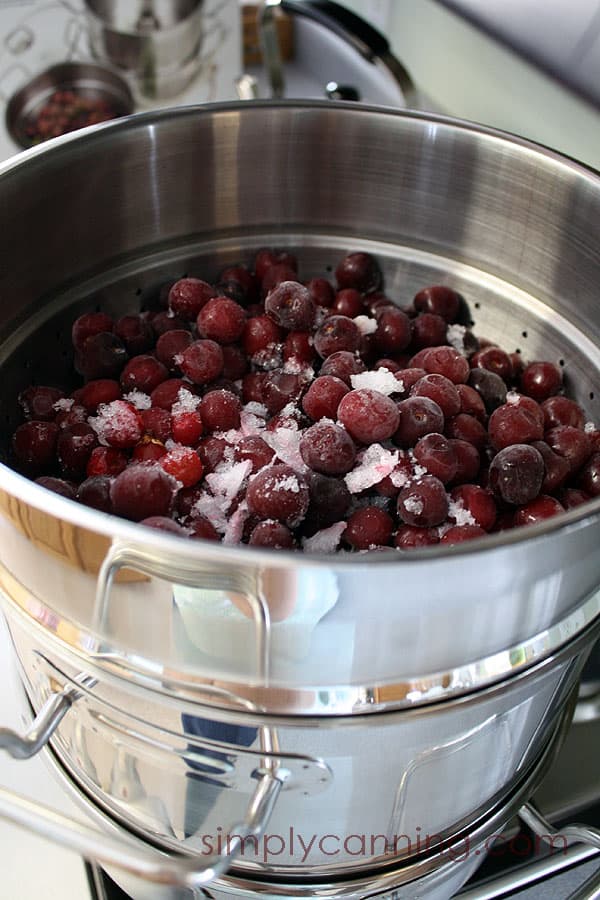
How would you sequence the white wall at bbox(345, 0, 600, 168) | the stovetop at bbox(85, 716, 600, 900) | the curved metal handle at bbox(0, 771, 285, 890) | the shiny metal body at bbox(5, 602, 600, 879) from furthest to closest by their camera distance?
1. the white wall at bbox(345, 0, 600, 168)
2. the stovetop at bbox(85, 716, 600, 900)
3. the shiny metal body at bbox(5, 602, 600, 879)
4. the curved metal handle at bbox(0, 771, 285, 890)

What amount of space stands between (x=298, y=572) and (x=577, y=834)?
49cm

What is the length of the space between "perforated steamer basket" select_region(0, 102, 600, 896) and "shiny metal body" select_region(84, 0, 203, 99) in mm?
892

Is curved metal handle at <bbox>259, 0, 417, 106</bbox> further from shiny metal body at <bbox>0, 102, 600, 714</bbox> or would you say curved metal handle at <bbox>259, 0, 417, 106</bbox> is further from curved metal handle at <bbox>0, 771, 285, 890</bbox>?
curved metal handle at <bbox>0, 771, 285, 890</bbox>

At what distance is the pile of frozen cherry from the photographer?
2.31 ft

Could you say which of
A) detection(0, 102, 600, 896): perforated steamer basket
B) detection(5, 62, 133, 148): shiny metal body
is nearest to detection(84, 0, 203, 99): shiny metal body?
detection(5, 62, 133, 148): shiny metal body

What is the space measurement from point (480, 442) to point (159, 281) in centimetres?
43

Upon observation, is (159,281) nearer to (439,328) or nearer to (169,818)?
(439,328)

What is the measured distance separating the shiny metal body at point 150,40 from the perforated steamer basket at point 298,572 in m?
0.89

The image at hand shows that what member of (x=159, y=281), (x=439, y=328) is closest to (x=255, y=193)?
(x=159, y=281)

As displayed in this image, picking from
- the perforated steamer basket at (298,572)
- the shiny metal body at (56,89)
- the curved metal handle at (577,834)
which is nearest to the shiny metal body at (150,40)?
the shiny metal body at (56,89)

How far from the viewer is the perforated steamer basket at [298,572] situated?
18.2 inches

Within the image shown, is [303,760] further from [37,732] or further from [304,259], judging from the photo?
[304,259]

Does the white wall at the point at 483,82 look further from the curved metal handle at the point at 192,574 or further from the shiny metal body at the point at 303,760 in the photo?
the curved metal handle at the point at 192,574

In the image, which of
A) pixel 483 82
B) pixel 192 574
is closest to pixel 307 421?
pixel 192 574
